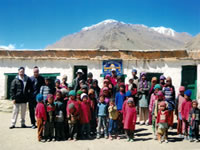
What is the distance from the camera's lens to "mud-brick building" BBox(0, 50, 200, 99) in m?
8.52

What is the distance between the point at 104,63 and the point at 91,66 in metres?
0.61

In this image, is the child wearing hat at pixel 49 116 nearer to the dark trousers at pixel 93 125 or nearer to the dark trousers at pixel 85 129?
the dark trousers at pixel 85 129

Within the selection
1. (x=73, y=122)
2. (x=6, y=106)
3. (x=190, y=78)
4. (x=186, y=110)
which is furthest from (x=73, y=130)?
(x=190, y=78)

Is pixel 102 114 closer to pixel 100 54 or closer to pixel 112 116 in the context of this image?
pixel 112 116

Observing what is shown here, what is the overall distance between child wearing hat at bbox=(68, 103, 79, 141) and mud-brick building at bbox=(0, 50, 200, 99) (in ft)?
13.6

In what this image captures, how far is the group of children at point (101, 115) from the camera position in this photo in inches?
197

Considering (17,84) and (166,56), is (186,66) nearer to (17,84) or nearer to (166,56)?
(166,56)

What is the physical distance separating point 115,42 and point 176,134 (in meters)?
18.0

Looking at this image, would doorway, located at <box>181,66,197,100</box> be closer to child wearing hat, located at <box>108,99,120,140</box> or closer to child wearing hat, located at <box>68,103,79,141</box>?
child wearing hat, located at <box>108,99,120,140</box>

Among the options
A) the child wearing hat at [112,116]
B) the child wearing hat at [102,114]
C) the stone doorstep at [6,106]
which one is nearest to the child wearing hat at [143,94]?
the child wearing hat at [112,116]

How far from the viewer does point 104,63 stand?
898 cm

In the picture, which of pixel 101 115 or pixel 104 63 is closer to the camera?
pixel 101 115

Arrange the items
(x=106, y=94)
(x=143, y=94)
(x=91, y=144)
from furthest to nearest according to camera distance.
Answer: (x=143, y=94) → (x=106, y=94) → (x=91, y=144)

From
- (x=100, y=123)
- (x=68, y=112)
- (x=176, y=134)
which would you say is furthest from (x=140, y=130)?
(x=68, y=112)
